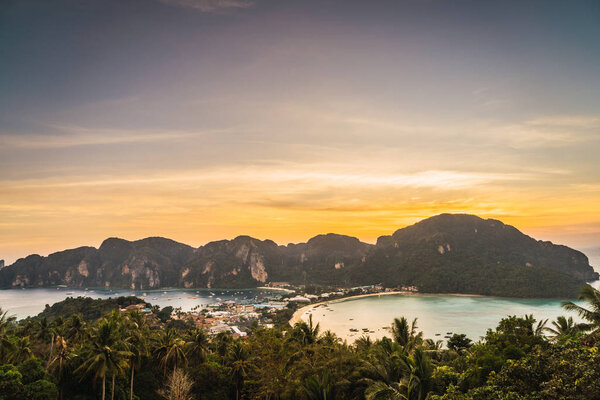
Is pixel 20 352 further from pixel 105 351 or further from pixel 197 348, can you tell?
pixel 197 348

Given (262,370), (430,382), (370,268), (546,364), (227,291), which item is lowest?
(227,291)

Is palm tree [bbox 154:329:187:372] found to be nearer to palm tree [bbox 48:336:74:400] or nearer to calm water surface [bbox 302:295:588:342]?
palm tree [bbox 48:336:74:400]

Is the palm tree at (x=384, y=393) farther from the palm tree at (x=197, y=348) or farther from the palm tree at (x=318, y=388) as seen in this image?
the palm tree at (x=197, y=348)

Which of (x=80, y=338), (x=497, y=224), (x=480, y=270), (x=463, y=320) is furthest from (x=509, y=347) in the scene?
(x=497, y=224)

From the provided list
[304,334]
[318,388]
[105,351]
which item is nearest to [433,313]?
[304,334]

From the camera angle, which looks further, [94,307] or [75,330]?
[94,307]

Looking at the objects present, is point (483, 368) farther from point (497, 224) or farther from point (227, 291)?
point (497, 224)

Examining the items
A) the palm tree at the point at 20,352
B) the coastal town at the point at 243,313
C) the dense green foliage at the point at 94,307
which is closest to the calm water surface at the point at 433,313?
the coastal town at the point at 243,313
